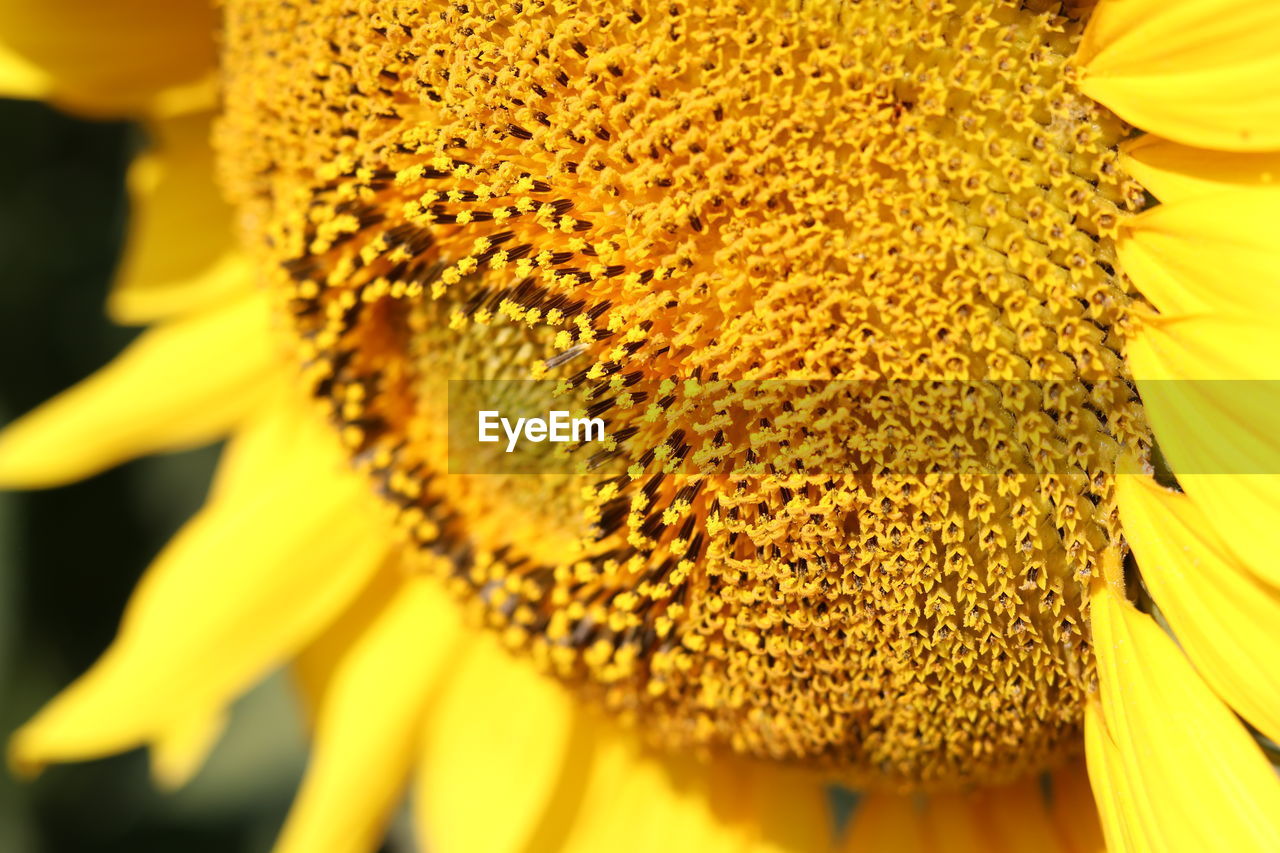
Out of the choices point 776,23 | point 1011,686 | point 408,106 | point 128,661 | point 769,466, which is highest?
point 776,23

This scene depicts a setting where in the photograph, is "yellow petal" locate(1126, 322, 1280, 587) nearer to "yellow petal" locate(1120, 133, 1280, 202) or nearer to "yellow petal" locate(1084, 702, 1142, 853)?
"yellow petal" locate(1120, 133, 1280, 202)

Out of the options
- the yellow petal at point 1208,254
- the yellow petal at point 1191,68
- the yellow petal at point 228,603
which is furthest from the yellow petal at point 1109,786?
the yellow petal at point 228,603

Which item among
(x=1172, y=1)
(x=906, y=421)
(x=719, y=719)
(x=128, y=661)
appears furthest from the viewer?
(x=128, y=661)

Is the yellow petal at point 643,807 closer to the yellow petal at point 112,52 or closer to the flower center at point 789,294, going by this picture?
the flower center at point 789,294

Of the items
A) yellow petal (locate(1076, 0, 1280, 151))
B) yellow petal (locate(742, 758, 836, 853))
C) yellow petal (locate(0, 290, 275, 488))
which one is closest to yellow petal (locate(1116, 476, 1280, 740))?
yellow petal (locate(1076, 0, 1280, 151))

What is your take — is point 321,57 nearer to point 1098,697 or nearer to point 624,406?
point 624,406

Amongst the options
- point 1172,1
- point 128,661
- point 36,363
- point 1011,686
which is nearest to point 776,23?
point 1172,1

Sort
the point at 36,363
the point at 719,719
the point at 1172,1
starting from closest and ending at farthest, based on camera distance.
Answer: the point at 1172,1, the point at 719,719, the point at 36,363
